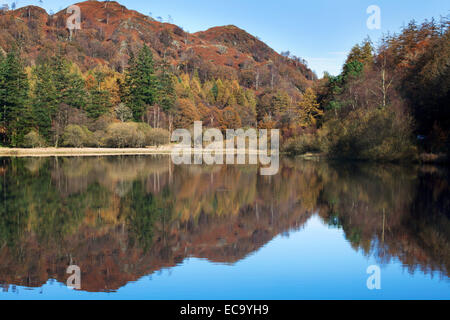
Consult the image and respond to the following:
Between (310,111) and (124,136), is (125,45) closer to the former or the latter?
(310,111)

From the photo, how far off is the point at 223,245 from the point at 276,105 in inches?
2785

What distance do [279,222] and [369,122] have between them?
21073 millimetres

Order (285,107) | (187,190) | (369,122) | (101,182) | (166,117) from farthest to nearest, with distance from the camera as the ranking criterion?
(285,107) → (166,117) → (369,122) → (101,182) → (187,190)

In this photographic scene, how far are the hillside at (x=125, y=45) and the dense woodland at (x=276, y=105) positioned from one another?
7932 millimetres

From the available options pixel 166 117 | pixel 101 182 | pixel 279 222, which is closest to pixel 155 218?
pixel 279 222

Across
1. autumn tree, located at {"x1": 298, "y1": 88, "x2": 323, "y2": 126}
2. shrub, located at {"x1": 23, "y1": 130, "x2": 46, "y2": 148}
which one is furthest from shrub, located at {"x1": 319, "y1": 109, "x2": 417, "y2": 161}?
shrub, located at {"x1": 23, "y1": 130, "x2": 46, "y2": 148}

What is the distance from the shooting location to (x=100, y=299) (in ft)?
13.9

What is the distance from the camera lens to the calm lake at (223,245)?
453 centimetres

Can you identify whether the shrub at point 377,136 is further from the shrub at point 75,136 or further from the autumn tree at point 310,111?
the shrub at point 75,136

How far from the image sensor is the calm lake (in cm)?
453

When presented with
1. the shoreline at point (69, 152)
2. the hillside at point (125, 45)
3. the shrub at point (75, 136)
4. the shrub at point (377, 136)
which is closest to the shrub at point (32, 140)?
the shoreline at point (69, 152)

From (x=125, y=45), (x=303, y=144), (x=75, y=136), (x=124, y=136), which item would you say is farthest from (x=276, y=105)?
(x=125, y=45)

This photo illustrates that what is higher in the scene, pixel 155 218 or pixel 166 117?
pixel 166 117
